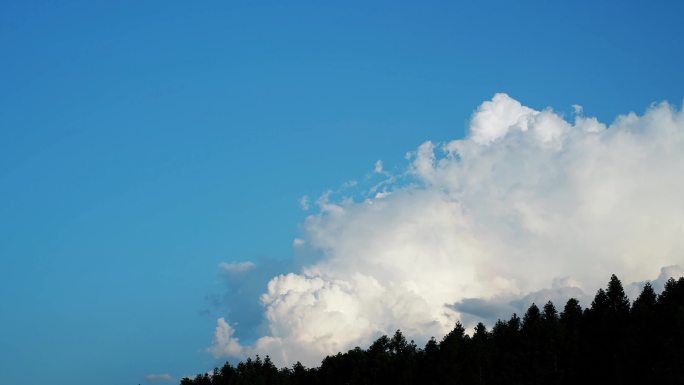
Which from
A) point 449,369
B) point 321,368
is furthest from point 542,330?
point 321,368

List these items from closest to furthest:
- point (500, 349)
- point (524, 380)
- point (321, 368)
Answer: point (524, 380) → point (500, 349) → point (321, 368)

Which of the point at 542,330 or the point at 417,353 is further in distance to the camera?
the point at 417,353

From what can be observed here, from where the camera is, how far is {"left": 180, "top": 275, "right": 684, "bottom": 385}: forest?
128m

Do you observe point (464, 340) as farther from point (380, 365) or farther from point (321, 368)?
point (321, 368)

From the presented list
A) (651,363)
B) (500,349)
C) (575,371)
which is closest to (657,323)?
(651,363)

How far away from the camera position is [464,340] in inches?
6196

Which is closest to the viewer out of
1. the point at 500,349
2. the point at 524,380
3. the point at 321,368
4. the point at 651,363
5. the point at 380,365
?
the point at 651,363

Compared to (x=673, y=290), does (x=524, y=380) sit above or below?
below

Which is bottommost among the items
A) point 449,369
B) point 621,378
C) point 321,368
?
point 621,378

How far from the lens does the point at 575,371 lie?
142 m

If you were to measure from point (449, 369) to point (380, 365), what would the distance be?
95.8 feet

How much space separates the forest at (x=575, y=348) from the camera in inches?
5030

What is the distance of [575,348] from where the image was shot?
465 feet

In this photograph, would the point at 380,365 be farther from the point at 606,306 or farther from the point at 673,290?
the point at 673,290
